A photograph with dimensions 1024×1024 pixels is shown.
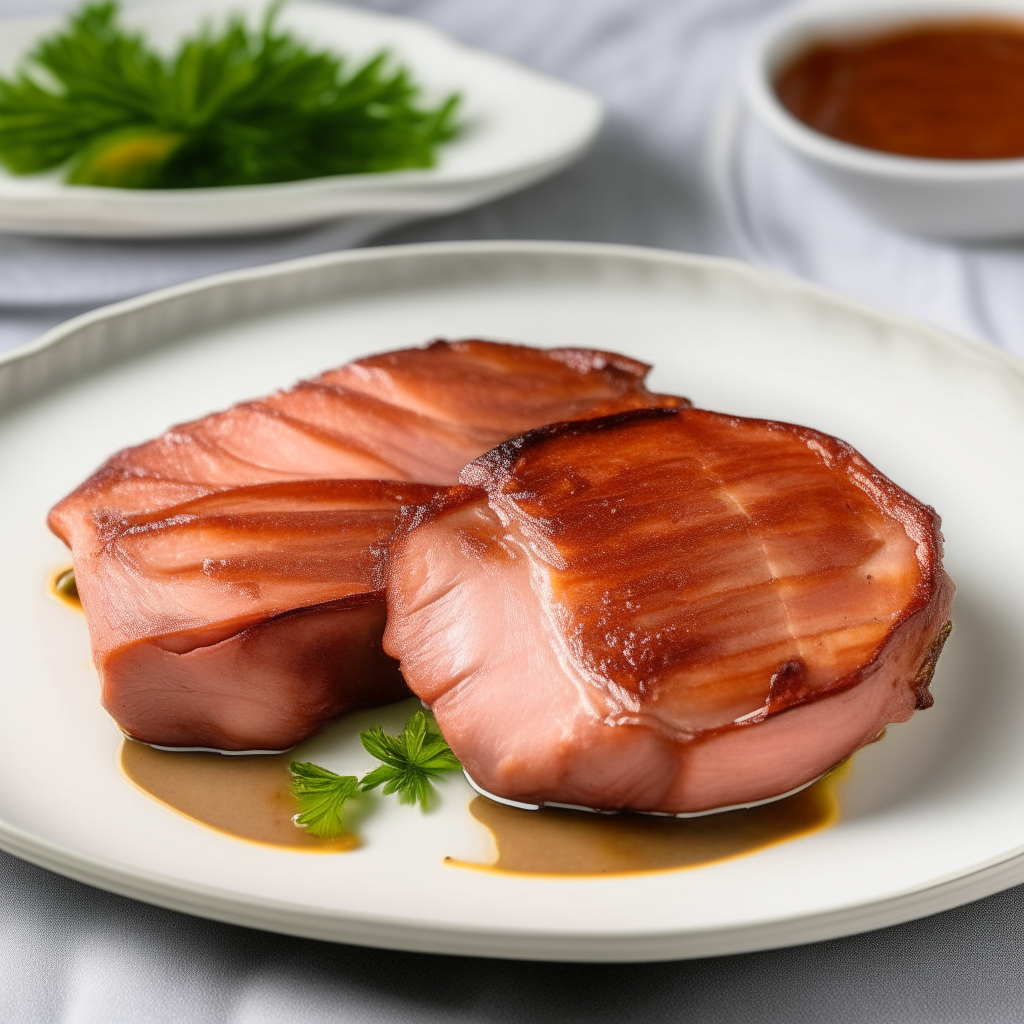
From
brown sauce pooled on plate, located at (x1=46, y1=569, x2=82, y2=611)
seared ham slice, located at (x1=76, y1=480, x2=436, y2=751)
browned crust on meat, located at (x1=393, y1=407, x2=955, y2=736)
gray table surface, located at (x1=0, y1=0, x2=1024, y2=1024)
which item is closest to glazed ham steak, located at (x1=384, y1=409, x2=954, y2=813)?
browned crust on meat, located at (x1=393, y1=407, x2=955, y2=736)

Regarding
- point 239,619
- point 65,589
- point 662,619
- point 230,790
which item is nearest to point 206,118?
point 65,589

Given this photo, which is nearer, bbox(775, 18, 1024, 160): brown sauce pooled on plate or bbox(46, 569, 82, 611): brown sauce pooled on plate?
bbox(46, 569, 82, 611): brown sauce pooled on plate

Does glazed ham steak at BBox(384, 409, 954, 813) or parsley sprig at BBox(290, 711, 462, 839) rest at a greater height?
glazed ham steak at BBox(384, 409, 954, 813)

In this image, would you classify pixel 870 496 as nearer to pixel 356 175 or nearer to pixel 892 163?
pixel 892 163

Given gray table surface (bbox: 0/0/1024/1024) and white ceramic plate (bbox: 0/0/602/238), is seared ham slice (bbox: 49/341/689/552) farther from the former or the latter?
white ceramic plate (bbox: 0/0/602/238)

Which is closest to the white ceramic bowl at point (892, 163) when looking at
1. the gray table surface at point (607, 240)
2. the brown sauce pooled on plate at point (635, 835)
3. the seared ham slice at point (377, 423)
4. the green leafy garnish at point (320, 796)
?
the gray table surface at point (607, 240)

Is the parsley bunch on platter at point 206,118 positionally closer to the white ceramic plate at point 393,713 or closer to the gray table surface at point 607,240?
the gray table surface at point 607,240

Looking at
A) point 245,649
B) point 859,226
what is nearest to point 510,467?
point 245,649
